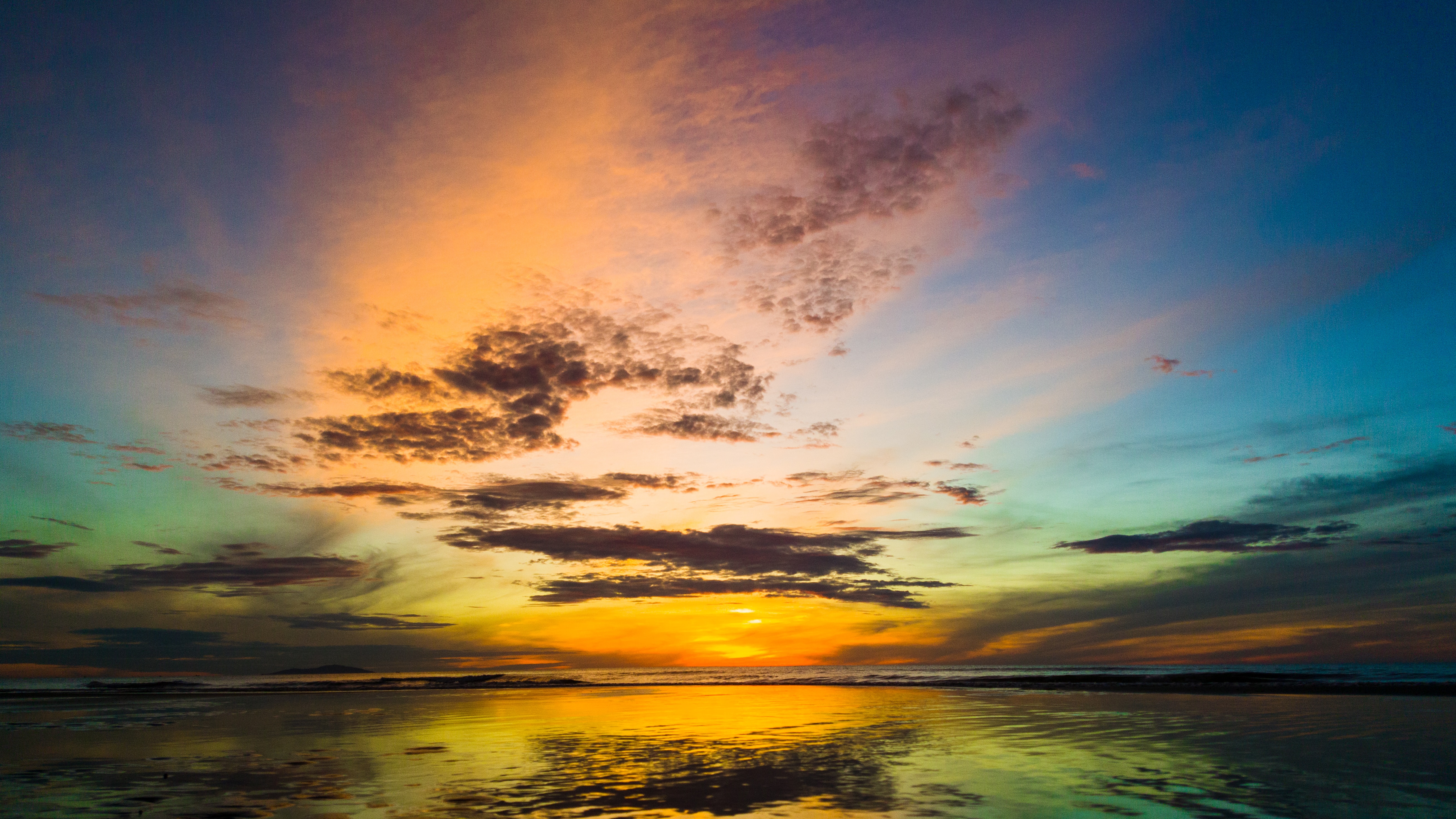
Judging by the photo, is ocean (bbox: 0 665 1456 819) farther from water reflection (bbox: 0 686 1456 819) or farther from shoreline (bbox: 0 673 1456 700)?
shoreline (bbox: 0 673 1456 700)

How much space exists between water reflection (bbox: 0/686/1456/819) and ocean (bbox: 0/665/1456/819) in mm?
103

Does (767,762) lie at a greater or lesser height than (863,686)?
greater

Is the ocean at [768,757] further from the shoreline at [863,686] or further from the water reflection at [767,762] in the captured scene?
the shoreline at [863,686]

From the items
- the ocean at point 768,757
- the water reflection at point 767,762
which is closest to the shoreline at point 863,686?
the ocean at point 768,757

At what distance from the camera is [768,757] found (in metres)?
18.7

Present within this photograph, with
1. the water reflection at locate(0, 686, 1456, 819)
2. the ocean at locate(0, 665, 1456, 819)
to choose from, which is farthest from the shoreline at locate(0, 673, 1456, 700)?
the water reflection at locate(0, 686, 1456, 819)

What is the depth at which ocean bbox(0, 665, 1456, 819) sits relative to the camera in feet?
43.2

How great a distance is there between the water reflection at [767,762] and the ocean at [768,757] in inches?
4.1

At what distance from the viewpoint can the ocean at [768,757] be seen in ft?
43.2

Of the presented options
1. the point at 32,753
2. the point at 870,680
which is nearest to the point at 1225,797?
the point at 32,753

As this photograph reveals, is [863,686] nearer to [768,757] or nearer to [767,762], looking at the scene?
[768,757]

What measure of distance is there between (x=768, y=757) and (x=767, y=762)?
879 millimetres

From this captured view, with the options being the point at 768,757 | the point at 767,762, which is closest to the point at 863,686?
the point at 768,757

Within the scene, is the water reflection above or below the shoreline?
above
